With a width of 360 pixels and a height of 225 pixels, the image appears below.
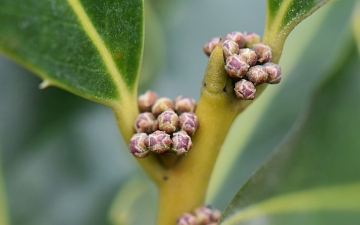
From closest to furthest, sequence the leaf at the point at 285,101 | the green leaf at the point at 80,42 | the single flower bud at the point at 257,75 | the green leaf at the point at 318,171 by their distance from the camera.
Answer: the green leaf at the point at 80,42 → the single flower bud at the point at 257,75 → the green leaf at the point at 318,171 → the leaf at the point at 285,101

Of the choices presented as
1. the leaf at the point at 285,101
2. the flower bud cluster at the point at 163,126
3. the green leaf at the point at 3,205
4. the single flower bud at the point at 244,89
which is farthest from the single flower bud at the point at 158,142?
the green leaf at the point at 3,205

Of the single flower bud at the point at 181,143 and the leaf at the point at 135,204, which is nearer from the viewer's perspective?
the single flower bud at the point at 181,143

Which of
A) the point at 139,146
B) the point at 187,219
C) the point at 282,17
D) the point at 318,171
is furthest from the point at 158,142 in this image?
the point at 318,171

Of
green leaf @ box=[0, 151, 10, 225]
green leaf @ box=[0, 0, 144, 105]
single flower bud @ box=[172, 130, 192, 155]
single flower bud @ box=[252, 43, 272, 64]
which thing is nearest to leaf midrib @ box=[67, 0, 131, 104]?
green leaf @ box=[0, 0, 144, 105]

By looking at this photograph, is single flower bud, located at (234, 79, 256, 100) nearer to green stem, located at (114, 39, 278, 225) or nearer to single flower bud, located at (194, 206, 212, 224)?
green stem, located at (114, 39, 278, 225)

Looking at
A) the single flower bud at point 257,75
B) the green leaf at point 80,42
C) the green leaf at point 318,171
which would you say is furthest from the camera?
the green leaf at point 318,171

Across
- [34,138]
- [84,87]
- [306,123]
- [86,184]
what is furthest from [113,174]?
[84,87]

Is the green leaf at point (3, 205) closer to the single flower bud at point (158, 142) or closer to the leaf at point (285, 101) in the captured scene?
the leaf at point (285, 101)
